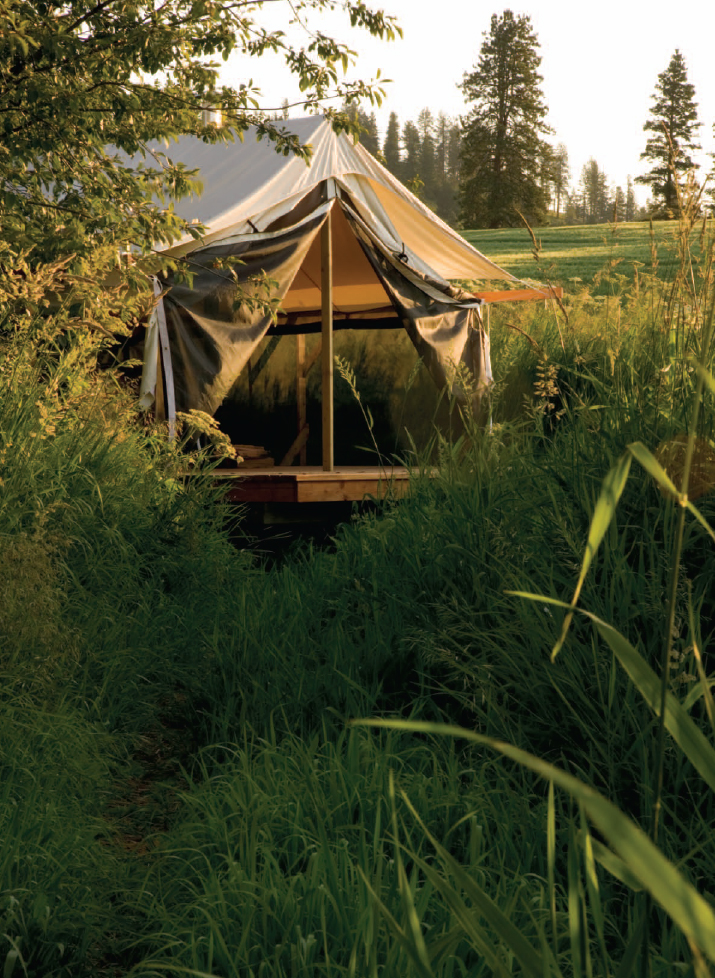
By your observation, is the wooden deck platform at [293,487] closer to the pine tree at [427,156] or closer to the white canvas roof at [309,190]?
the white canvas roof at [309,190]

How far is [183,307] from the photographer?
6.43m

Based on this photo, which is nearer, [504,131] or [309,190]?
[309,190]

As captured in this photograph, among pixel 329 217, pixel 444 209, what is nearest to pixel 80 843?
pixel 329 217

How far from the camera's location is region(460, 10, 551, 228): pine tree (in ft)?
178

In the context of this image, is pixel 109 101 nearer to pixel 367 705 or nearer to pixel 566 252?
pixel 367 705

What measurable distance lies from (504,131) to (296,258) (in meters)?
53.0

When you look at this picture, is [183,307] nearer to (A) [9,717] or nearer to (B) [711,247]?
(A) [9,717]

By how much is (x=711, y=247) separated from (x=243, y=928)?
1945mm

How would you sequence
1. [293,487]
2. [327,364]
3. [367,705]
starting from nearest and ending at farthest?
[367,705], [293,487], [327,364]

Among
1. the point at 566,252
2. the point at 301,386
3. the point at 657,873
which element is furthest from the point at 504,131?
the point at 657,873

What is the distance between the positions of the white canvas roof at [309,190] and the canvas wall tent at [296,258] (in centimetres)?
1

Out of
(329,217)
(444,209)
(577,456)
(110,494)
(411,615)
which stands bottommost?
(411,615)

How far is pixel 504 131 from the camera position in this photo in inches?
2179

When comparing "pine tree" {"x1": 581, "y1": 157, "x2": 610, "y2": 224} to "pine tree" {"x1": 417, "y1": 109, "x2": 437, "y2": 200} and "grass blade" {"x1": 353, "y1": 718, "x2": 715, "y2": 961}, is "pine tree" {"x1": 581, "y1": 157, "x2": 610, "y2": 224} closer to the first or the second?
"pine tree" {"x1": 417, "y1": 109, "x2": 437, "y2": 200}
